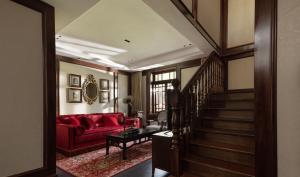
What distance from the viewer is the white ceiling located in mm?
2662

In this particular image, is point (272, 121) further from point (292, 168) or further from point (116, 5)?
point (116, 5)

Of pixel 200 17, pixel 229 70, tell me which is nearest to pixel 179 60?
pixel 229 70

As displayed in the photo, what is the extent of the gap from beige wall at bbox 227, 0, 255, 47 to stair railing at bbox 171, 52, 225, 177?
5.91 feet

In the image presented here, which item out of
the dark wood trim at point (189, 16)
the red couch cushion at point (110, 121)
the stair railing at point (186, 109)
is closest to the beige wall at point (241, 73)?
the dark wood trim at point (189, 16)

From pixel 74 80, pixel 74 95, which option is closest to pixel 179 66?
pixel 74 80

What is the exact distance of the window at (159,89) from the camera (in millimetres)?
7246

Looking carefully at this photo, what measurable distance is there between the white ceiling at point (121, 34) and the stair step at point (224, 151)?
2045mm

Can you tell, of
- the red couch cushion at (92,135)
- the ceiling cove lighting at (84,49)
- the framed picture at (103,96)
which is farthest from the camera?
the framed picture at (103,96)

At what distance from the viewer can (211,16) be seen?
436 cm

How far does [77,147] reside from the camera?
4227 millimetres

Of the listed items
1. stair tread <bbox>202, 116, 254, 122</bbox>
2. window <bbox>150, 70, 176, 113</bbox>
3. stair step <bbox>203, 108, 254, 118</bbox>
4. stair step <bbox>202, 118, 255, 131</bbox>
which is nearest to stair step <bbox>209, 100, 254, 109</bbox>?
stair step <bbox>203, 108, 254, 118</bbox>

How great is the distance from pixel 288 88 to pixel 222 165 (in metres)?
1.78

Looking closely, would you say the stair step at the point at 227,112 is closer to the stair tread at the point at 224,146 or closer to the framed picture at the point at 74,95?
the stair tread at the point at 224,146

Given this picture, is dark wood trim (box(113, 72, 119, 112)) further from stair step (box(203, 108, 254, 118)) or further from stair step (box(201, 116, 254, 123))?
stair step (box(201, 116, 254, 123))
